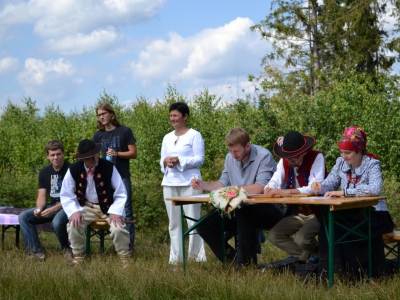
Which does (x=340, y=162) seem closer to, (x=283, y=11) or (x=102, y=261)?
(x=102, y=261)

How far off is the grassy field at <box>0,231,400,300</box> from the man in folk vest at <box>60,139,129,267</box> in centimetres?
68

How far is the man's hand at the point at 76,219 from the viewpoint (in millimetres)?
7102

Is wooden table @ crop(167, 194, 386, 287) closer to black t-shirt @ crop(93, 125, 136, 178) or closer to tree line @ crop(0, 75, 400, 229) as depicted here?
black t-shirt @ crop(93, 125, 136, 178)

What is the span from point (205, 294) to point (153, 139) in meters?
10.8

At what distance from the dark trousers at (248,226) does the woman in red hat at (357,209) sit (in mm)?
708

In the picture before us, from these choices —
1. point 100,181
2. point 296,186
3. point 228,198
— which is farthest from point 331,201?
point 100,181

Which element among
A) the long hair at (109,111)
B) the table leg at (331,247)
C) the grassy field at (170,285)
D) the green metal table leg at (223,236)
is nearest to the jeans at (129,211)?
the long hair at (109,111)

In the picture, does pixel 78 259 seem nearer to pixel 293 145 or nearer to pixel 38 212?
pixel 38 212

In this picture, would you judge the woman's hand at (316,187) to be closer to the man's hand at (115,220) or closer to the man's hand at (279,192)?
the man's hand at (279,192)

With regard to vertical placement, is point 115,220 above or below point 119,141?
below

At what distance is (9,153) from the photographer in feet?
82.6

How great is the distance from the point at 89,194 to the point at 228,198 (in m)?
2.07

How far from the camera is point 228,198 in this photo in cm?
588

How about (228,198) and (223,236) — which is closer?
(228,198)
